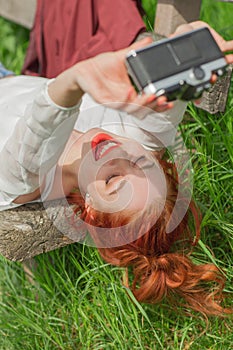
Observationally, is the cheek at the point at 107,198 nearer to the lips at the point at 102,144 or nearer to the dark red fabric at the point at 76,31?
the lips at the point at 102,144

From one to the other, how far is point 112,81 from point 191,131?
0.86 meters

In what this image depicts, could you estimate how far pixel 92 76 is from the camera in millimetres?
1490

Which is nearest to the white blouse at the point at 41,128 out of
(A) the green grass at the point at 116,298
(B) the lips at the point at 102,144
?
(B) the lips at the point at 102,144

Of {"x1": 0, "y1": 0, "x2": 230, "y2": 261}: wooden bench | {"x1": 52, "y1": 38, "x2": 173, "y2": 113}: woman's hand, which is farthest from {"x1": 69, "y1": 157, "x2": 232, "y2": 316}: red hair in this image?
{"x1": 52, "y1": 38, "x2": 173, "y2": 113}: woman's hand

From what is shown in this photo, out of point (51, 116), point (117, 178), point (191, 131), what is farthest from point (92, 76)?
point (191, 131)

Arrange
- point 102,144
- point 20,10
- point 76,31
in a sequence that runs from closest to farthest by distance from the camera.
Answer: point 102,144, point 76,31, point 20,10

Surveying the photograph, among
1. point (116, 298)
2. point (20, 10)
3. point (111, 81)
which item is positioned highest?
point (111, 81)

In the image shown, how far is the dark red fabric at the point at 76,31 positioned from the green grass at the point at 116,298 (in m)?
0.46

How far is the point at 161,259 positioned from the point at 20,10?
1.71 metres

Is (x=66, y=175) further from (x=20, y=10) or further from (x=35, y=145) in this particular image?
(x=20, y=10)

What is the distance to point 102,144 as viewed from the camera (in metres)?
2.03

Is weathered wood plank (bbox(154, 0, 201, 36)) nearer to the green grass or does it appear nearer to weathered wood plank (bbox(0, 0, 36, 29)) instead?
the green grass

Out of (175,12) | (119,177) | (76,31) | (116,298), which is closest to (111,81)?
(119,177)

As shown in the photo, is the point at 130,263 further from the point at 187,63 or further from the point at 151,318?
the point at 187,63
